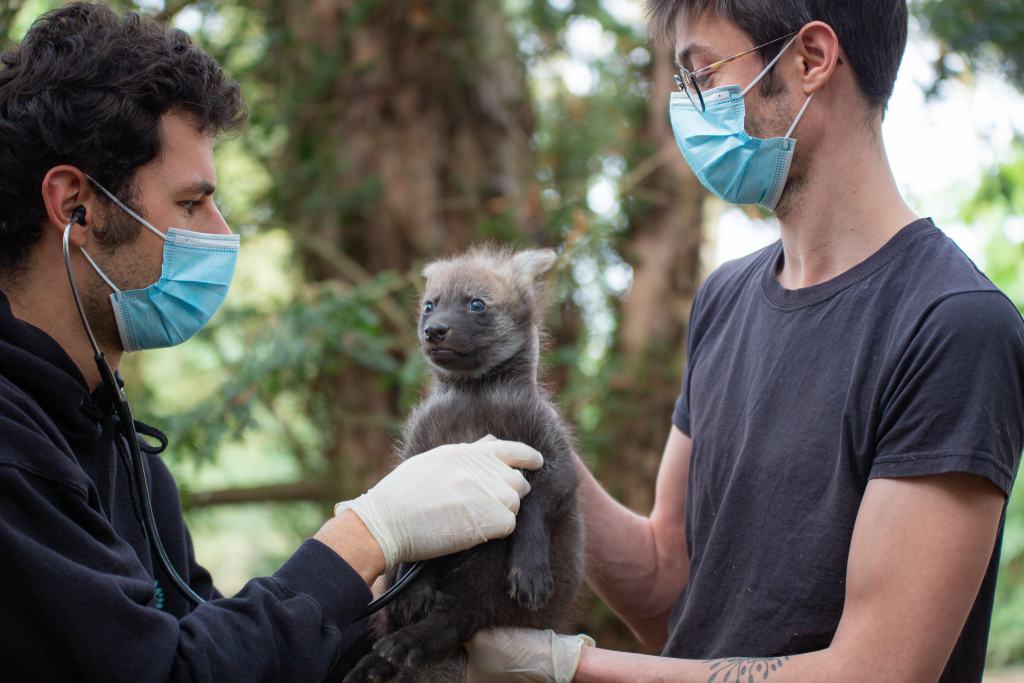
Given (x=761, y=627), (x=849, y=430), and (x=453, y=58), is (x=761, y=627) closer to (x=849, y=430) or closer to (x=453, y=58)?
(x=849, y=430)

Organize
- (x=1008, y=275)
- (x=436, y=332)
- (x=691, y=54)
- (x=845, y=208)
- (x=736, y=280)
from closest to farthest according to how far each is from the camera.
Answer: (x=845, y=208), (x=691, y=54), (x=736, y=280), (x=436, y=332), (x=1008, y=275)

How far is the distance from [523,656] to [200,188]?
1819mm

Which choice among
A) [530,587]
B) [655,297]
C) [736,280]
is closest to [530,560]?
[530,587]

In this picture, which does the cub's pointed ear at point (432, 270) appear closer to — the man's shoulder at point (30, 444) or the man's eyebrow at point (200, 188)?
the man's eyebrow at point (200, 188)

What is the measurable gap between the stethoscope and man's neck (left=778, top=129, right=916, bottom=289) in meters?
1.60

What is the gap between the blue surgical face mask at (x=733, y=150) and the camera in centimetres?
Answer: 222

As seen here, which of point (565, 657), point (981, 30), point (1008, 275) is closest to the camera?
point (565, 657)

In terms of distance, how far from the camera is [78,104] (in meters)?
2.02

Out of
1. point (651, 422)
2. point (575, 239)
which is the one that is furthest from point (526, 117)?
point (651, 422)

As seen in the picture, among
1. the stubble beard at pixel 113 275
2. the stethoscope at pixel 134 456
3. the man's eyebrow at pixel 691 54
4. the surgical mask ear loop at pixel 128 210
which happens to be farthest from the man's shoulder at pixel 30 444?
the man's eyebrow at pixel 691 54

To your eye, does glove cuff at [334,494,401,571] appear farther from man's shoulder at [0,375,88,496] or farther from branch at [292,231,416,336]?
branch at [292,231,416,336]

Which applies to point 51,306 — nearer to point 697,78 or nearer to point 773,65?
point 697,78

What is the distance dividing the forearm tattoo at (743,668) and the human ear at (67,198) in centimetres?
217

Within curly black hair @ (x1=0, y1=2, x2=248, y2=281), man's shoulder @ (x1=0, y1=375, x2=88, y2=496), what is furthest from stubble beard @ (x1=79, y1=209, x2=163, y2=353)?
man's shoulder @ (x1=0, y1=375, x2=88, y2=496)
